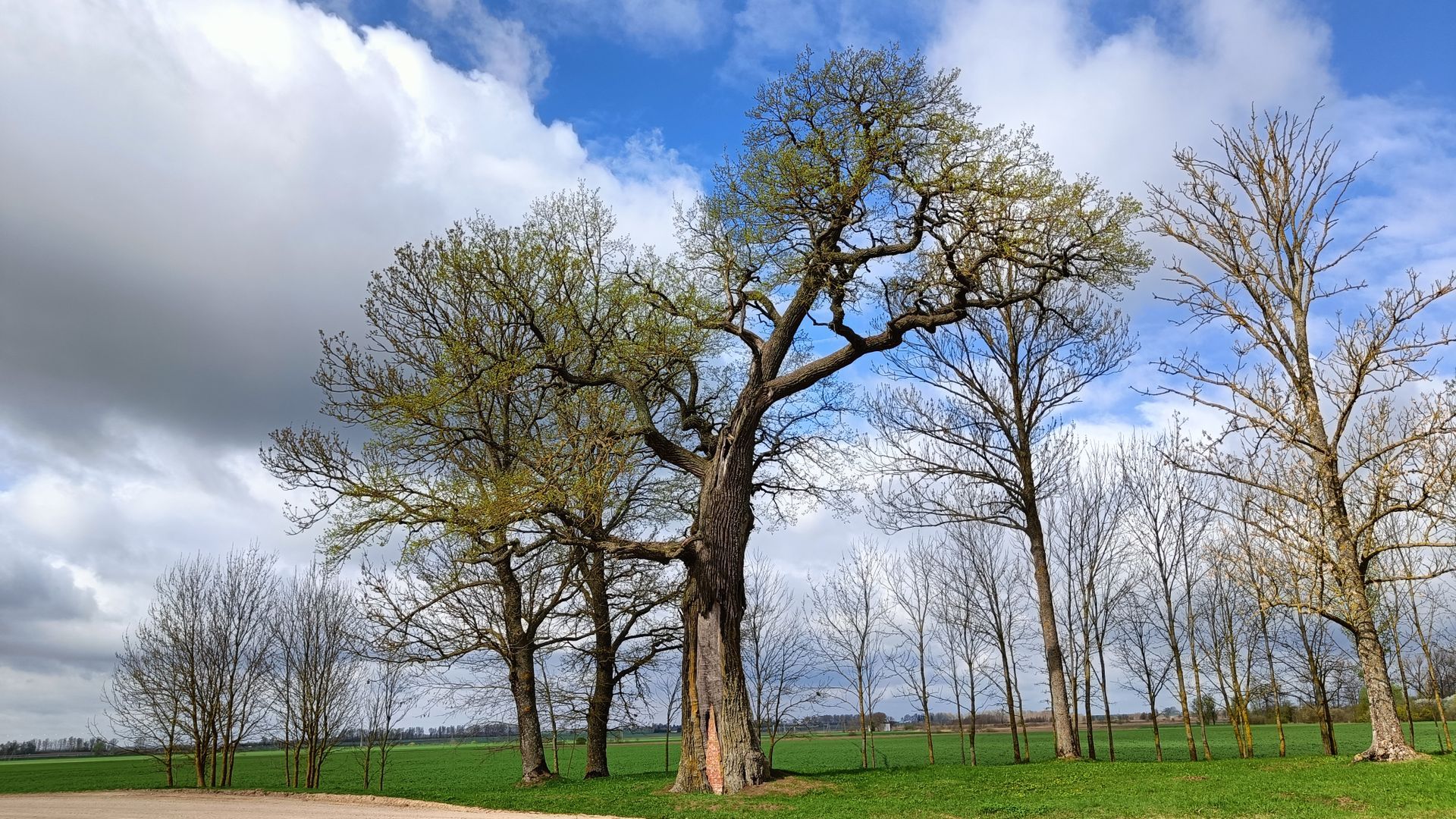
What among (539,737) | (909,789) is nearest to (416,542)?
(539,737)

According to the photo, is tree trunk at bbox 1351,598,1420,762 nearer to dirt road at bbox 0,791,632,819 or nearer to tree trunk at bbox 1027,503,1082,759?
tree trunk at bbox 1027,503,1082,759

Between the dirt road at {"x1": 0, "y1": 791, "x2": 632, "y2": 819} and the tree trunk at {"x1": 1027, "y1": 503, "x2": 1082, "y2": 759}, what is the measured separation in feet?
33.9

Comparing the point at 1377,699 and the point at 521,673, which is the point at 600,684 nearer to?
the point at 521,673

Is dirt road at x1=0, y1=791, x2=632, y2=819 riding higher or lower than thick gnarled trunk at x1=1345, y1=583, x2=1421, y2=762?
lower

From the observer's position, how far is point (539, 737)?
69.4 ft

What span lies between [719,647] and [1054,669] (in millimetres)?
7775

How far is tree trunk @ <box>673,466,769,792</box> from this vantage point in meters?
14.4

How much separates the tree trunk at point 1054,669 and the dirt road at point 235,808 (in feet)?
33.9

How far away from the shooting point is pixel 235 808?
628 inches

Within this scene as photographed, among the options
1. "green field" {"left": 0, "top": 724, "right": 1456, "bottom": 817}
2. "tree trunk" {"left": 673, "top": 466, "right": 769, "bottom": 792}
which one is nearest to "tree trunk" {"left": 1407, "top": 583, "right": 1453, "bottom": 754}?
"green field" {"left": 0, "top": 724, "right": 1456, "bottom": 817}

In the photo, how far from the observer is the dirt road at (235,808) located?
44.9 ft

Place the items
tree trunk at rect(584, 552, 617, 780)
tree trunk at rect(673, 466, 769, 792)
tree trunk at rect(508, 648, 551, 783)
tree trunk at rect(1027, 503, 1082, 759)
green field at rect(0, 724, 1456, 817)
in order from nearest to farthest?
1. green field at rect(0, 724, 1456, 817)
2. tree trunk at rect(673, 466, 769, 792)
3. tree trunk at rect(1027, 503, 1082, 759)
4. tree trunk at rect(508, 648, 551, 783)
5. tree trunk at rect(584, 552, 617, 780)

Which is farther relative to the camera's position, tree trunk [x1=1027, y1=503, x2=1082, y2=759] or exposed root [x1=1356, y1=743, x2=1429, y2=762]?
tree trunk [x1=1027, y1=503, x2=1082, y2=759]

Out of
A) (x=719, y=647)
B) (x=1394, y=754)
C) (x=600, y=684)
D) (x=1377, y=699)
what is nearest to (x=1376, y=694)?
(x=1377, y=699)
